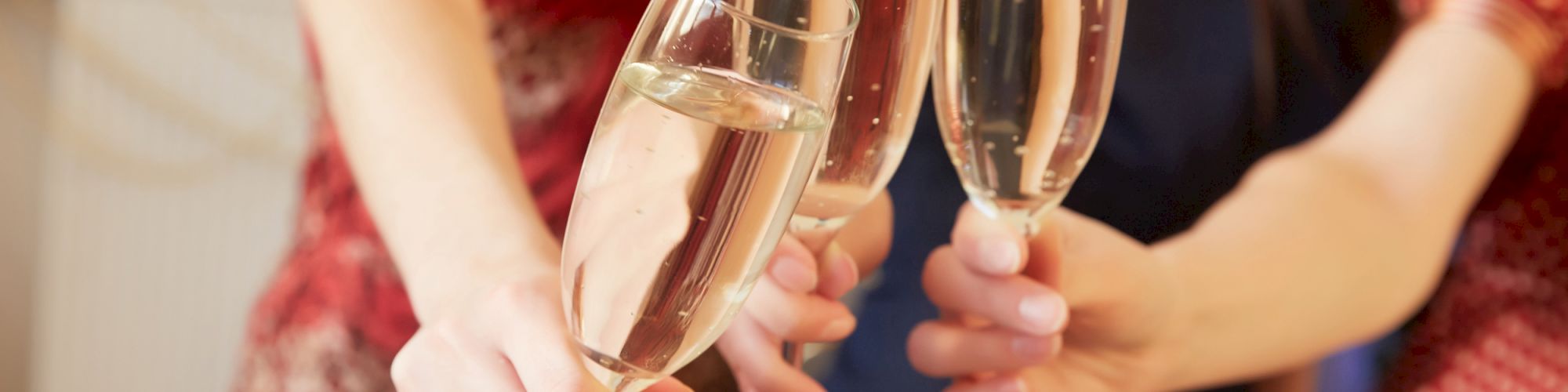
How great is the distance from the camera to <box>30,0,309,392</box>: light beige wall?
3.45 feet

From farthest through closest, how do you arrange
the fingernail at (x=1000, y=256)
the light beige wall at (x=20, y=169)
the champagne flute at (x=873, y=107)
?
the light beige wall at (x=20, y=169) → the fingernail at (x=1000, y=256) → the champagne flute at (x=873, y=107)

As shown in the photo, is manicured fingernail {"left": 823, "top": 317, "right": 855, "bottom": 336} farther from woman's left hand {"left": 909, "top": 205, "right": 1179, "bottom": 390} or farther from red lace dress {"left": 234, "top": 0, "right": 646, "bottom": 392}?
red lace dress {"left": 234, "top": 0, "right": 646, "bottom": 392}

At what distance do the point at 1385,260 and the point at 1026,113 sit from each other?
657 millimetres

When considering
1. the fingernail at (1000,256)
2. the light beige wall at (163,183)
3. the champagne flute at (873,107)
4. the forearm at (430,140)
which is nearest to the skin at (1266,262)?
the fingernail at (1000,256)

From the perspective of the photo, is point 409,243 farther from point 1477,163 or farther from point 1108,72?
point 1477,163

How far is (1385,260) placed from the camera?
0.94m

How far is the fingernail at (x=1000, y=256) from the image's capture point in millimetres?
493

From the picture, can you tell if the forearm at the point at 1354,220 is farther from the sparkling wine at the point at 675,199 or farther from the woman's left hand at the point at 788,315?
the sparkling wine at the point at 675,199

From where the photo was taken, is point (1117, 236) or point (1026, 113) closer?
point (1026, 113)

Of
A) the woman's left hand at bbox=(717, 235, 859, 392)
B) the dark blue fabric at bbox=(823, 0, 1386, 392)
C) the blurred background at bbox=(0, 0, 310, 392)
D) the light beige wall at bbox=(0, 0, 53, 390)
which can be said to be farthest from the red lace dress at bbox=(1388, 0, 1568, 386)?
the light beige wall at bbox=(0, 0, 53, 390)

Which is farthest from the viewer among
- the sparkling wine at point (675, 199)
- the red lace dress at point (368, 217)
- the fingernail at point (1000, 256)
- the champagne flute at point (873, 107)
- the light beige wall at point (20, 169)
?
the light beige wall at point (20, 169)

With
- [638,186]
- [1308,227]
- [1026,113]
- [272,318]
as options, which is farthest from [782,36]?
[1308,227]

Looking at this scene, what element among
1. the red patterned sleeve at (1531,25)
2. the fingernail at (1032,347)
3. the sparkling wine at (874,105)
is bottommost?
the red patterned sleeve at (1531,25)

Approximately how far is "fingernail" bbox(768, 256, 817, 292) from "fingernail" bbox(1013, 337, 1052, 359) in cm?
13
